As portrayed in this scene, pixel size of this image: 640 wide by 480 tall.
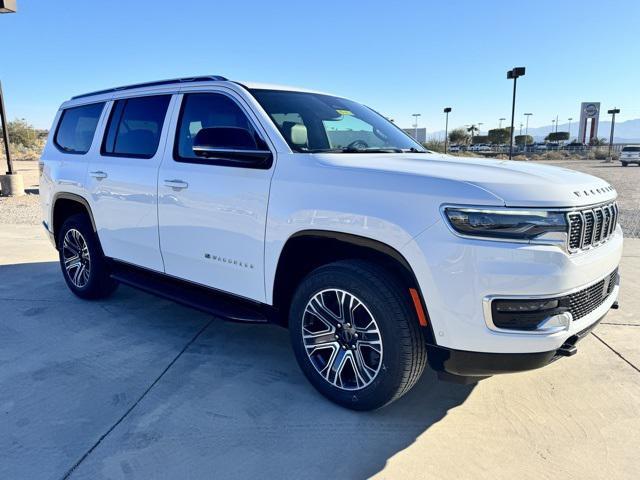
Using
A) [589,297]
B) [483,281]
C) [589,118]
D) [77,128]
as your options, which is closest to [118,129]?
[77,128]

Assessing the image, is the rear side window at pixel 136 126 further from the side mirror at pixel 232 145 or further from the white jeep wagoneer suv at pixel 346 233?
the side mirror at pixel 232 145

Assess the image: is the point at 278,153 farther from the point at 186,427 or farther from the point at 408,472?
the point at 408,472

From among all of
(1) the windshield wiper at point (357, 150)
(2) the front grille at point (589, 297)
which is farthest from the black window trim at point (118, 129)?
(2) the front grille at point (589, 297)

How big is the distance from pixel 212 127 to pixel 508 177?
190cm

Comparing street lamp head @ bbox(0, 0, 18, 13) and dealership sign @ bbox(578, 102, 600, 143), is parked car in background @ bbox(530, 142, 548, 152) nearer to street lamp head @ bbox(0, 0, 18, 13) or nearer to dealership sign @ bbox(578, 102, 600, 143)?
dealership sign @ bbox(578, 102, 600, 143)

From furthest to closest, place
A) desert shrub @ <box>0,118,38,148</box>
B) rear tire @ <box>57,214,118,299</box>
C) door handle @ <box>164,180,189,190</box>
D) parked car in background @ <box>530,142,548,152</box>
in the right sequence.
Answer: parked car in background @ <box>530,142,548,152</box> → desert shrub @ <box>0,118,38,148</box> → rear tire @ <box>57,214,118,299</box> → door handle @ <box>164,180,189,190</box>

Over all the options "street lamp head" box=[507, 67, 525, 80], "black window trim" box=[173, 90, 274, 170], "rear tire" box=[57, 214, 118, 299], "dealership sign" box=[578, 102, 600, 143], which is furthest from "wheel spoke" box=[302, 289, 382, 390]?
"dealership sign" box=[578, 102, 600, 143]

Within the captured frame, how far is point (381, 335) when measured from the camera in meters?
2.79

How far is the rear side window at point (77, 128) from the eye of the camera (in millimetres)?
4906

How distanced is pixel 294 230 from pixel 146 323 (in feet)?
7.30

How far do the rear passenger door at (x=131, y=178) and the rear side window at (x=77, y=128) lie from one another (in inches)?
12.5

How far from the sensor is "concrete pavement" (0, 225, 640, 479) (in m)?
2.57

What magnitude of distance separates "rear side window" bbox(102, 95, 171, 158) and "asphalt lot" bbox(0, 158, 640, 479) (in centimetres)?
159

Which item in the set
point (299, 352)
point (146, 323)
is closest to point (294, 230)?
point (299, 352)
